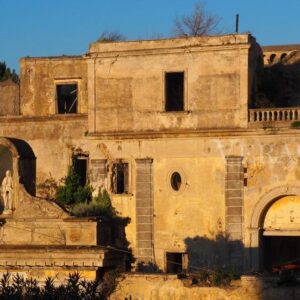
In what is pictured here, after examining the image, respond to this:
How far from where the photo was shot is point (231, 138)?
35719 millimetres

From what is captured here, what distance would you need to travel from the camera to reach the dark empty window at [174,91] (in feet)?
121

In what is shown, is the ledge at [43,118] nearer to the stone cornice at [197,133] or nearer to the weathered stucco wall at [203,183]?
the stone cornice at [197,133]

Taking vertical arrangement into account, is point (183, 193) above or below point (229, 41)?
below

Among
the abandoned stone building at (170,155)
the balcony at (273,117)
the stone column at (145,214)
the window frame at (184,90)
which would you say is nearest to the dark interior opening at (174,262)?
the abandoned stone building at (170,155)

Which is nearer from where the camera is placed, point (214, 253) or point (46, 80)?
point (214, 253)

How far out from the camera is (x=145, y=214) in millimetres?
36750

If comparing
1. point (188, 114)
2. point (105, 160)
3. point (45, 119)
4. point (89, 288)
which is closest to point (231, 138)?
point (188, 114)

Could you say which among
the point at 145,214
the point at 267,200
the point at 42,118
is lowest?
the point at 145,214

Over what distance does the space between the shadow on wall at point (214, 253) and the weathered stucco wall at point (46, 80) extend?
6.31 meters

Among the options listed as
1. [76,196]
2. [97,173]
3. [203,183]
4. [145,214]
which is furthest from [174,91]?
[76,196]

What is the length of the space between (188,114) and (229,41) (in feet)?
8.97

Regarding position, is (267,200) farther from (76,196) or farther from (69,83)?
(69,83)

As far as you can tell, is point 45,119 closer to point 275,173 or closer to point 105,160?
point 105,160

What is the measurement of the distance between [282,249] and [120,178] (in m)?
6.18
